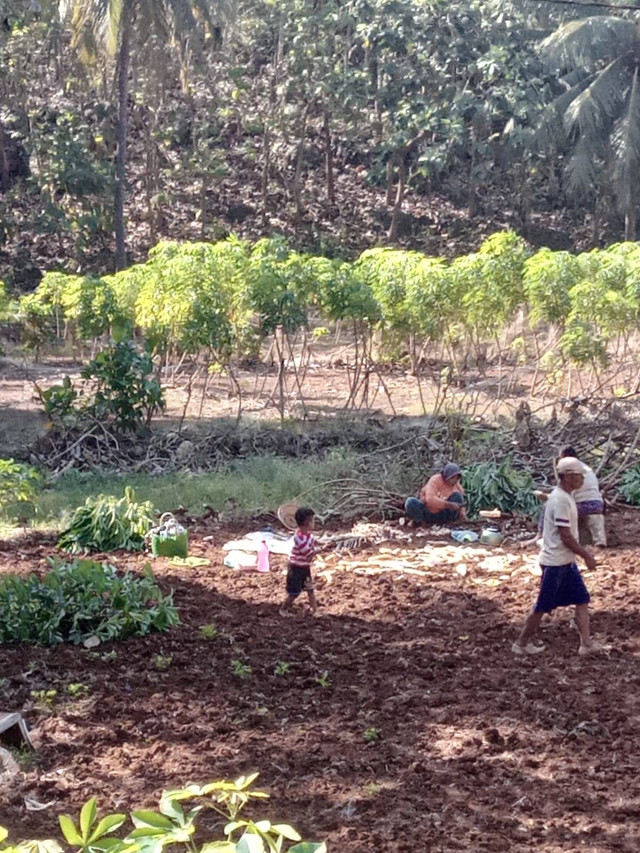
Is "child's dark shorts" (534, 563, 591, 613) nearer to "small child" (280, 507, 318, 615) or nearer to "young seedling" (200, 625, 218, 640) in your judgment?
"small child" (280, 507, 318, 615)

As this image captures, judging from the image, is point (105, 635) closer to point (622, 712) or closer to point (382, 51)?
point (622, 712)

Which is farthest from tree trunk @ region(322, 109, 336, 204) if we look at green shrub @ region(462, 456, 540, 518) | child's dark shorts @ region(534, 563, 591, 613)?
child's dark shorts @ region(534, 563, 591, 613)

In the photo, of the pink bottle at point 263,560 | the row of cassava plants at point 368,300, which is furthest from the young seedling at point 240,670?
the row of cassava plants at point 368,300

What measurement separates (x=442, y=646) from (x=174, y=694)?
1.81 meters

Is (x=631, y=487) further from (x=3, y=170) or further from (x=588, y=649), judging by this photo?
(x=3, y=170)

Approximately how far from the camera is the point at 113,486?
1229 cm

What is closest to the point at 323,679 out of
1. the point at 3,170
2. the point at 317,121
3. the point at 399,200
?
the point at 399,200

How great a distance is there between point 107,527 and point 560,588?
173 inches

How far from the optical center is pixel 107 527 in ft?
31.3

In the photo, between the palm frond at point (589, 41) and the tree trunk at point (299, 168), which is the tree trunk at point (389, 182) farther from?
the palm frond at point (589, 41)

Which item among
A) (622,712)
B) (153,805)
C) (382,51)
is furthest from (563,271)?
(382,51)

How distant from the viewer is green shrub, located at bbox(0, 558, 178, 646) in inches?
269

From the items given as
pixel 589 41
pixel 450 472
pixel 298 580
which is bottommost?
pixel 298 580

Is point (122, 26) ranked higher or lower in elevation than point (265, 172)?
higher
